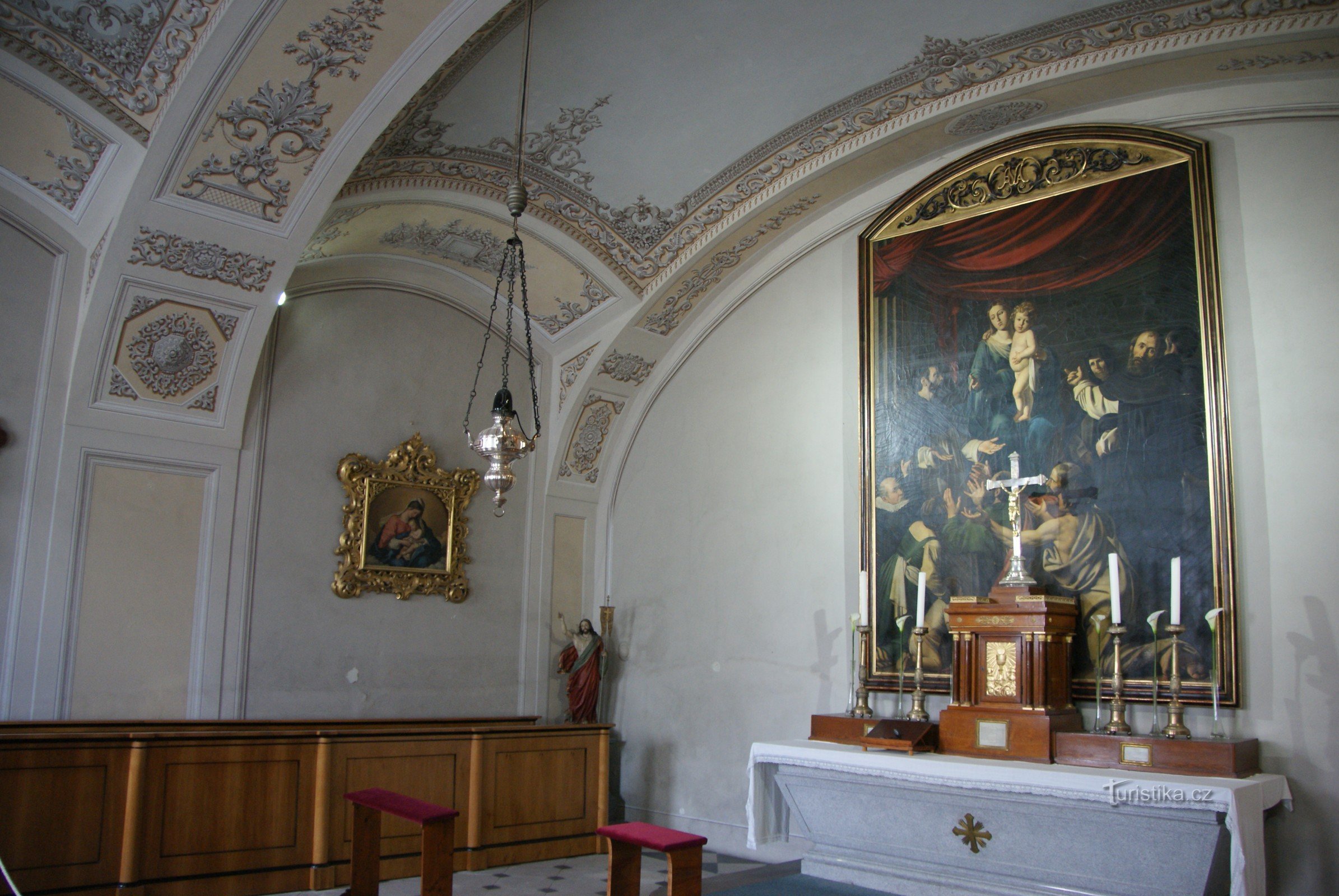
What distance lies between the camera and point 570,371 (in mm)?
10578

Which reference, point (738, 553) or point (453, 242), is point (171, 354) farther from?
point (738, 553)

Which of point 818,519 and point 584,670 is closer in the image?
point 818,519

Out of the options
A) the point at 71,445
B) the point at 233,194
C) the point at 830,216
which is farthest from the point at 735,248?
the point at 71,445

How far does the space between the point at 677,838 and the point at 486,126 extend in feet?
18.0

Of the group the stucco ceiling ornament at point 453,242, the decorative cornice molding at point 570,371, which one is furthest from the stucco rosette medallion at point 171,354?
the decorative cornice molding at point 570,371

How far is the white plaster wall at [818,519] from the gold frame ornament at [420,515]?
171cm

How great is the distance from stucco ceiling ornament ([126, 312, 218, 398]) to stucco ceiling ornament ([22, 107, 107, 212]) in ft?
3.46

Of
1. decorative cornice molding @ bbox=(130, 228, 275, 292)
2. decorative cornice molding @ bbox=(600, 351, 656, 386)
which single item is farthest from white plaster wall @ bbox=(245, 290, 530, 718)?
decorative cornice molding @ bbox=(130, 228, 275, 292)

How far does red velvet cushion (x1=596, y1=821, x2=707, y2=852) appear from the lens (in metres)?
5.43

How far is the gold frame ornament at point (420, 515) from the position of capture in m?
9.30

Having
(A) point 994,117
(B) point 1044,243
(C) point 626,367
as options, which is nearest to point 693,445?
(C) point 626,367

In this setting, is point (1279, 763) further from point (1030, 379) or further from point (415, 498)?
point (415, 498)

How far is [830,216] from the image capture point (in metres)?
9.43

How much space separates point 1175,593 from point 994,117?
12.9 feet
